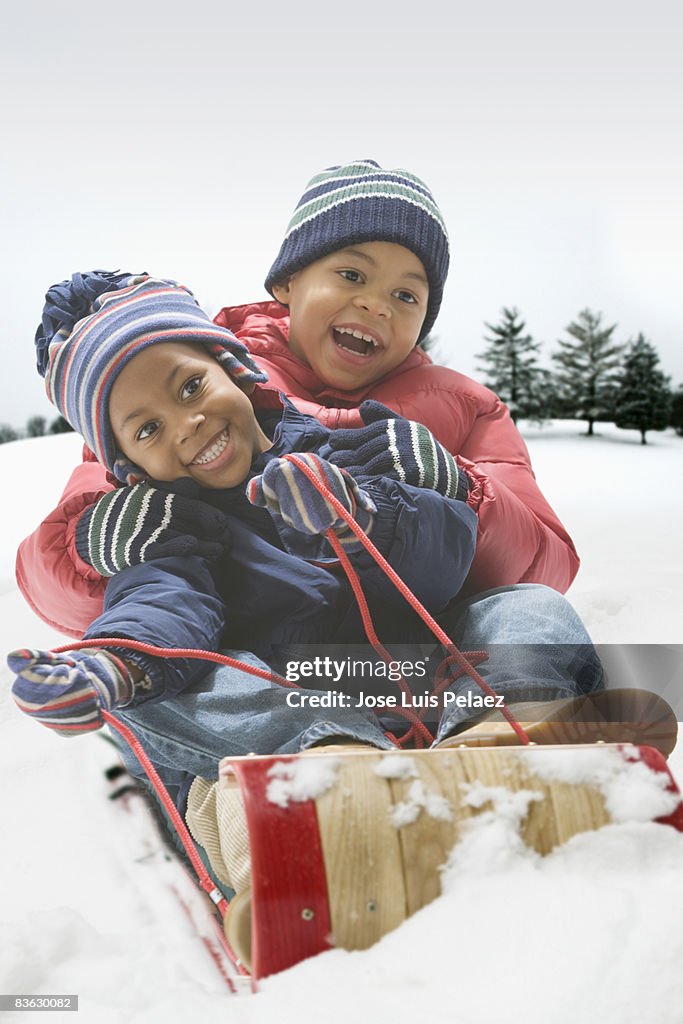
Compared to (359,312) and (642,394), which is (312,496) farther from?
(642,394)

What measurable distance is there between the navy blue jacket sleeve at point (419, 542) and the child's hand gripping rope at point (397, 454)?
1 cm

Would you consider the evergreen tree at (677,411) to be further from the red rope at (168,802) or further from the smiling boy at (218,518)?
the red rope at (168,802)

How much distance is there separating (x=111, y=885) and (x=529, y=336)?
571 mm

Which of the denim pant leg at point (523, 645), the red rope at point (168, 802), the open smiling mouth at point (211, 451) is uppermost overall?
the open smiling mouth at point (211, 451)

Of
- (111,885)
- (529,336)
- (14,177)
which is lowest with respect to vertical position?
(111,885)

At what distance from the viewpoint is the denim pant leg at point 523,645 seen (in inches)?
20.0

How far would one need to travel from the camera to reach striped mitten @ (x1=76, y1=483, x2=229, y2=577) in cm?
53

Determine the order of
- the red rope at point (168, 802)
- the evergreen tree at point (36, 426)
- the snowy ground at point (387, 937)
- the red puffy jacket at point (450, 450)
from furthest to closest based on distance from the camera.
→ 1. the evergreen tree at point (36, 426)
2. the red puffy jacket at point (450, 450)
3. the red rope at point (168, 802)
4. the snowy ground at point (387, 937)

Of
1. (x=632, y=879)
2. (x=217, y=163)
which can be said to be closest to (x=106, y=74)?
(x=217, y=163)

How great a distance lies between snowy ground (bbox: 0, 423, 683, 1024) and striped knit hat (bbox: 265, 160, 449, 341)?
0.73 ft

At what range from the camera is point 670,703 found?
1.75 ft

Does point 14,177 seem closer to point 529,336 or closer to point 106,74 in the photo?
point 106,74

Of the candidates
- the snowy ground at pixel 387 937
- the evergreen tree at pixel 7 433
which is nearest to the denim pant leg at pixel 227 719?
the snowy ground at pixel 387 937

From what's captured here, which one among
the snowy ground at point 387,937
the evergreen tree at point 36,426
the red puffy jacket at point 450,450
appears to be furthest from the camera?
the evergreen tree at point 36,426
